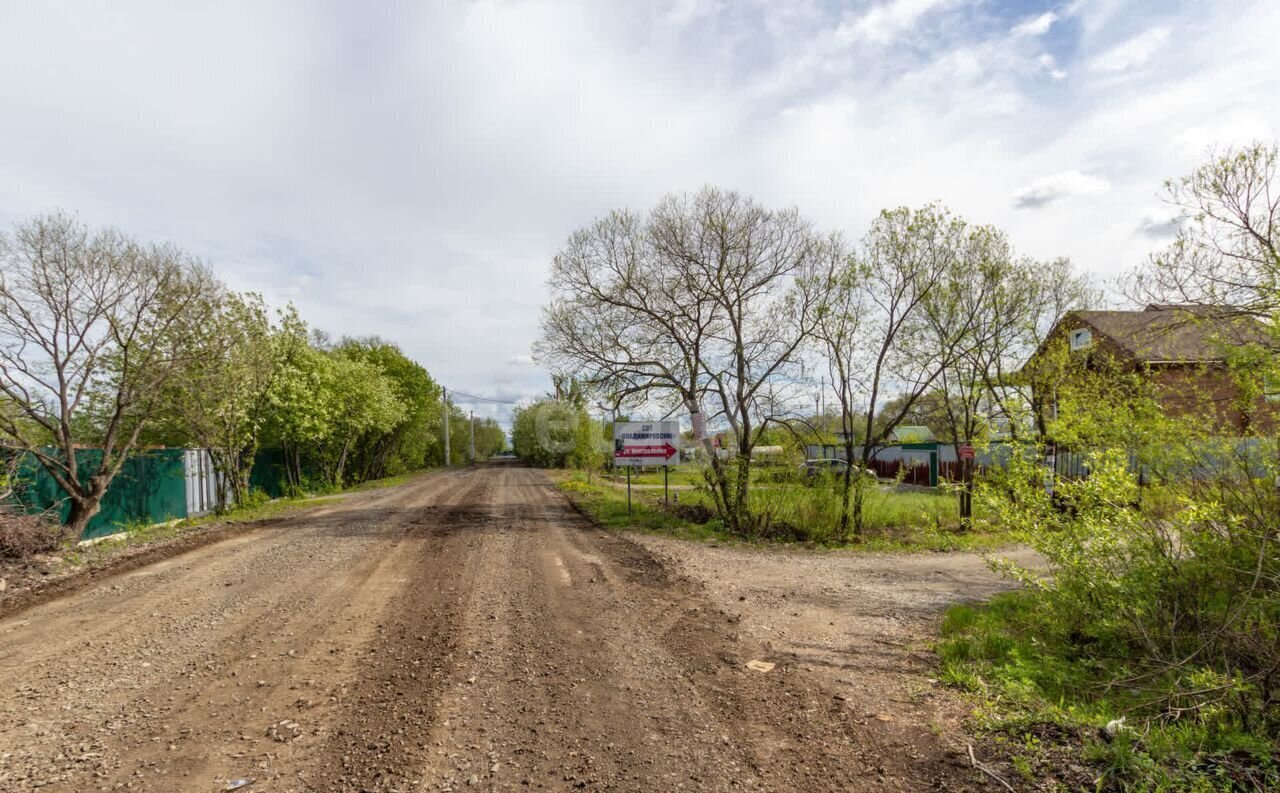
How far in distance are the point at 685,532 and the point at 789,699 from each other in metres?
9.05

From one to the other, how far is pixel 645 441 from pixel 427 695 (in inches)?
411

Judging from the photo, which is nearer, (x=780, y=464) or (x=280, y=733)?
(x=280, y=733)

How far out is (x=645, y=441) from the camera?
573 inches

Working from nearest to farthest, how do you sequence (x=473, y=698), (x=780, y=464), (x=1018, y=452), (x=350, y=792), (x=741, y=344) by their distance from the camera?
1. (x=350, y=792)
2. (x=473, y=698)
3. (x=1018, y=452)
4. (x=780, y=464)
5. (x=741, y=344)

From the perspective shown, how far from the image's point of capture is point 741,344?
46.3ft

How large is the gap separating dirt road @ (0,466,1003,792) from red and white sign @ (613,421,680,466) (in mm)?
6404

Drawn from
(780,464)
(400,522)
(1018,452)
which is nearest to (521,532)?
(400,522)

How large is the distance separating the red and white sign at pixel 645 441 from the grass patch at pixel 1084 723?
896 cm

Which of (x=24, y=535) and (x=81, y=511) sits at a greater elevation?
(x=81, y=511)

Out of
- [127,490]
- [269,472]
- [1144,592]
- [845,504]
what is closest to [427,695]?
[1144,592]

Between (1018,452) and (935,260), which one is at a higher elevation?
(935,260)

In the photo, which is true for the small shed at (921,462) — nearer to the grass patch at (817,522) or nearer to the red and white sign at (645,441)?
the grass patch at (817,522)

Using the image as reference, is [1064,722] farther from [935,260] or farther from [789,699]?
[935,260]

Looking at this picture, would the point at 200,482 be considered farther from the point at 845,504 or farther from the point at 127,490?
the point at 845,504
